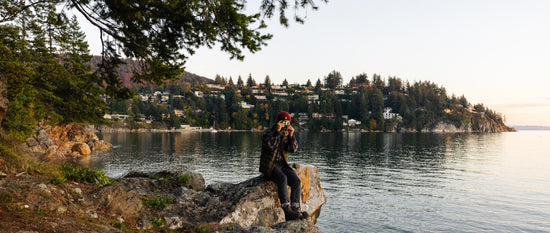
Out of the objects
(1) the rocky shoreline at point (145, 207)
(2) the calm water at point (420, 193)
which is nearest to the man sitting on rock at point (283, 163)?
(1) the rocky shoreline at point (145, 207)

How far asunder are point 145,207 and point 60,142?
177 feet

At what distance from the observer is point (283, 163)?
8.66 meters

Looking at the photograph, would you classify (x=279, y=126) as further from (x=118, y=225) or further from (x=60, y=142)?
(x=60, y=142)

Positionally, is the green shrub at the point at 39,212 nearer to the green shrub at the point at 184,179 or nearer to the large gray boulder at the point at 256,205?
the large gray boulder at the point at 256,205

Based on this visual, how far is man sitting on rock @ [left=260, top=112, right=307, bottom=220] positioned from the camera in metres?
8.25

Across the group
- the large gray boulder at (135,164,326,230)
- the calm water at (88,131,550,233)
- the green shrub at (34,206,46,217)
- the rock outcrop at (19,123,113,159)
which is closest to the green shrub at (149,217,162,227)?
the large gray boulder at (135,164,326,230)

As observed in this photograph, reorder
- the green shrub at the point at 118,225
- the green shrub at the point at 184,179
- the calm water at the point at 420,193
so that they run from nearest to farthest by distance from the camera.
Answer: the green shrub at the point at 118,225
the green shrub at the point at 184,179
the calm water at the point at 420,193

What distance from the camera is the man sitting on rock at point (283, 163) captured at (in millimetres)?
8250

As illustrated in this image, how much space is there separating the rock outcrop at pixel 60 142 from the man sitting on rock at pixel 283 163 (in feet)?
119

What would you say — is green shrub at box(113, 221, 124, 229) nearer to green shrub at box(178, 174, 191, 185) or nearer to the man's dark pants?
the man's dark pants

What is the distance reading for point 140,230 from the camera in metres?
7.62

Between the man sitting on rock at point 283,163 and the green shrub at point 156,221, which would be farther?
the man sitting on rock at point 283,163

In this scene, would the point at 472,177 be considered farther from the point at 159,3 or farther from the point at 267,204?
the point at 159,3

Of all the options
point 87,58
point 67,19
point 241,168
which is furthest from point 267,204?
point 87,58
